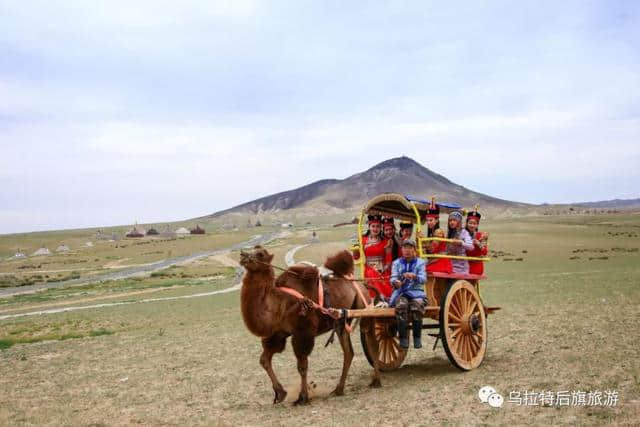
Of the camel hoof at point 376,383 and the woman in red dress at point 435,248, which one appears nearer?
the camel hoof at point 376,383

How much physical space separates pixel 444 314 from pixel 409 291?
67cm

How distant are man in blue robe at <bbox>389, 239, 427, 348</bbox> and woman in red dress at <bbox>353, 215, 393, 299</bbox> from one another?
1066 mm

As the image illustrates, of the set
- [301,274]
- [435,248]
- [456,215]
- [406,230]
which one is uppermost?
[456,215]

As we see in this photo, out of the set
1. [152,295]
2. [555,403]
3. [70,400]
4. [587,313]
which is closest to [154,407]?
[70,400]

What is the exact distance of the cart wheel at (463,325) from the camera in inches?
366

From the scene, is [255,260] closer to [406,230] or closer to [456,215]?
[406,230]

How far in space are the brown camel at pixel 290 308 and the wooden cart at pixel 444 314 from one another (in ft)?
1.74

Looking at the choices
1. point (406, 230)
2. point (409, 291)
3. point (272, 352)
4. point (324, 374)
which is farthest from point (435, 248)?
point (272, 352)

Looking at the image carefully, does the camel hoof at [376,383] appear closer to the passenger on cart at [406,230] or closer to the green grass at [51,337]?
the passenger on cart at [406,230]

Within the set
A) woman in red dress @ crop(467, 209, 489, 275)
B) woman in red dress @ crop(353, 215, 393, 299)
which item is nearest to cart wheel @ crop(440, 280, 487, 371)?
woman in red dress @ crop(467, 209, 489, 275)

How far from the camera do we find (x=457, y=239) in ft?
32.5

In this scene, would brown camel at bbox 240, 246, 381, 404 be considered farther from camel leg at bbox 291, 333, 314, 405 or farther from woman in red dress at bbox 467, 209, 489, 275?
woman in red dress at bbox 467, 209, 489, 275

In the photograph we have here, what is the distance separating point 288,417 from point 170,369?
5.27 m

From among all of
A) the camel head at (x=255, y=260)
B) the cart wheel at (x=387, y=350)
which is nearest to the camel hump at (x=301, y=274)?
the camel head at (x=255, y=260)
